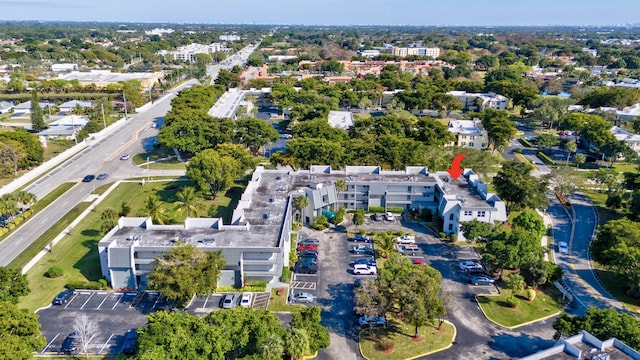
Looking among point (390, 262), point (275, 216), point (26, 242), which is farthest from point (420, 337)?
point (26, 242)

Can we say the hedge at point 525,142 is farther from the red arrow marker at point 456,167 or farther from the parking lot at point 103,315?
the parking lot at point 103,315

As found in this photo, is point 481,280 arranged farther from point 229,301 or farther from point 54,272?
point 54,272

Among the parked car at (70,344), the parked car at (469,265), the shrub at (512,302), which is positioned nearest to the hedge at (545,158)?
the parked car at (469,265)

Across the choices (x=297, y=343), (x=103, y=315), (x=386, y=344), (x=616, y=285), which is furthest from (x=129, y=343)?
(x=616, y=285)

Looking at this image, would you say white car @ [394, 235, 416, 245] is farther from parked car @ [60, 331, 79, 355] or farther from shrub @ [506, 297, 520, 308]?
parked car @ [60, 331, 79, 355]

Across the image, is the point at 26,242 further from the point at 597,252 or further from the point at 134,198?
the point at 597,252
